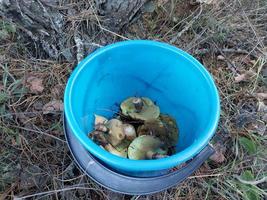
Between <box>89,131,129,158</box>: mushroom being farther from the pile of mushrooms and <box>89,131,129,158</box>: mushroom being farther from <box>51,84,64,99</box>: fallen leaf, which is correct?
<box>51,84,64,99</box>: fallen leaf

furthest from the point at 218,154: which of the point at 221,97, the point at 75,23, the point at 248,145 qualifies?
the point at 75,23

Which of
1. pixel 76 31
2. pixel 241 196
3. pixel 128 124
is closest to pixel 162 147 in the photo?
pixel 128 124

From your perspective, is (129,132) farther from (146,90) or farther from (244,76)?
(244,76)

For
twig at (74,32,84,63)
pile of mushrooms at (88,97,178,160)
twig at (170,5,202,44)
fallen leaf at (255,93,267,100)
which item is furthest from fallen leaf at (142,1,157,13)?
fallen leaf at (255,93,267,100)

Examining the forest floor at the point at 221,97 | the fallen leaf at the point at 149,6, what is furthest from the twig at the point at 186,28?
the fallen leaf at the point at 149,6

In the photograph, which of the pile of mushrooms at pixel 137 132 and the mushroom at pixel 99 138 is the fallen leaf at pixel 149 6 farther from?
the mushroom at pixel 99 138

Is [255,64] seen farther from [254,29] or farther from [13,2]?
[13,2]
